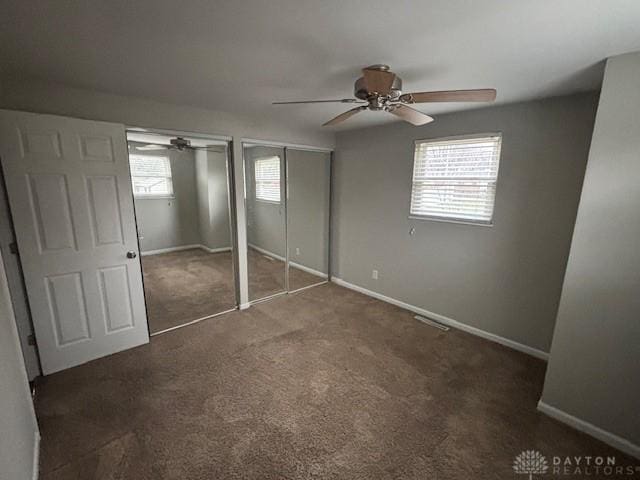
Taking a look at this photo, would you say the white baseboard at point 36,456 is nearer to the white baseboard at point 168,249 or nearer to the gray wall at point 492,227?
the gray wall at point 492,227

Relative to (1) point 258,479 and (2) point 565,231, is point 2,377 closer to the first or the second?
(1) point 258,479

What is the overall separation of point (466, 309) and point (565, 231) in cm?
117

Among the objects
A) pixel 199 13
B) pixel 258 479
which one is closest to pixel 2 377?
pixel 258 479

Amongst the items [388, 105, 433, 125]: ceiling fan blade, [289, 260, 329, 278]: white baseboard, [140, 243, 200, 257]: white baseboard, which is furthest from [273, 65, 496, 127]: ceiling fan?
[140, 243, 200, 257]: white baseboard

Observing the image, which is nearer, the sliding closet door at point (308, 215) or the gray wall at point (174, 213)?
the sliding closet door at point (308, 215)

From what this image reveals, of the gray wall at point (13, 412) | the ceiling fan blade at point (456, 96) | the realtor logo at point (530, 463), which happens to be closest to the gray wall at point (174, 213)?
the gray wall at point (13, 412)

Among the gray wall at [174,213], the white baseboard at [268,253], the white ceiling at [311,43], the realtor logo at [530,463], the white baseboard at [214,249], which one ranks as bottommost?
the realtor logo at [530,463]

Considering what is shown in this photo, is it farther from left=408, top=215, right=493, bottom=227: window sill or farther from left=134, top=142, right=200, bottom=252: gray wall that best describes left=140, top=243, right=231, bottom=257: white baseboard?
left=408, top=215, right=493, bottom=227: window sill

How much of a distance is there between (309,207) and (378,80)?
9.58ft

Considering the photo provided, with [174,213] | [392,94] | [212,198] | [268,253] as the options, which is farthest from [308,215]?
[392,94]

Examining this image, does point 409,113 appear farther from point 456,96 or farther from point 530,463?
point 530,463

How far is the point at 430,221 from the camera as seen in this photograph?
3.15 metres

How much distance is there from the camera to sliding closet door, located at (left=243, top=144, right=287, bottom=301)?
4094 mm

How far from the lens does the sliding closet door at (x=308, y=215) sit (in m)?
4.18
